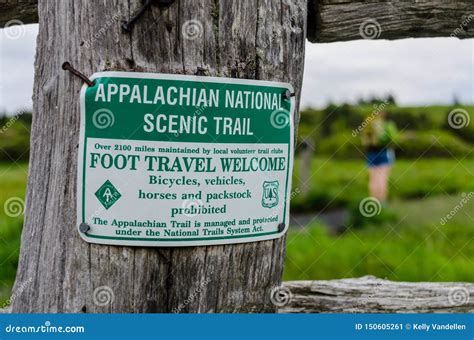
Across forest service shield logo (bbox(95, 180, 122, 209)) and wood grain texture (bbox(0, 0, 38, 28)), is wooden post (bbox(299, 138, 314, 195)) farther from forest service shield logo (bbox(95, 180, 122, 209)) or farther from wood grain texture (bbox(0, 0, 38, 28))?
forest service shield logo (bbox(95, 180, 122, 209))

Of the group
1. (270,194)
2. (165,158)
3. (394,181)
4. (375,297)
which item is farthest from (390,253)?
(394,181)

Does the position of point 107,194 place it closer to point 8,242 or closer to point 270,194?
point 270,194

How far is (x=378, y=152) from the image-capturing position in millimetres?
8555

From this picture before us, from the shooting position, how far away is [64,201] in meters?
1.87

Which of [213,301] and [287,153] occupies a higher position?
[287,153]

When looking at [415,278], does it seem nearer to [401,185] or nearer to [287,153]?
[287,153]

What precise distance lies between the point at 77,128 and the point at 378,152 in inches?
284

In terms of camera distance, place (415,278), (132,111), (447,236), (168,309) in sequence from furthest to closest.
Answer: (447,236), (415,278), (168,309), (132,111)

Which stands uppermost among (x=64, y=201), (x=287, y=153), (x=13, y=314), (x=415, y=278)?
(x=287, y=153)

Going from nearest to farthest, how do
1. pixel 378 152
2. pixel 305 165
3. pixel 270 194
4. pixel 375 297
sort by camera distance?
pixel 270 194 → pixel 375 297 → pixel 378 152 → pixel 305 165

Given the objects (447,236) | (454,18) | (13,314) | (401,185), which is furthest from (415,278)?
(401,185)

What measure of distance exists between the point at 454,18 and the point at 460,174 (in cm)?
902

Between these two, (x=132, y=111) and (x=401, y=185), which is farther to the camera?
(x=401, y=185)

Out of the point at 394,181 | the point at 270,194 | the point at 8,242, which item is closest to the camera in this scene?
the point at 270,194
